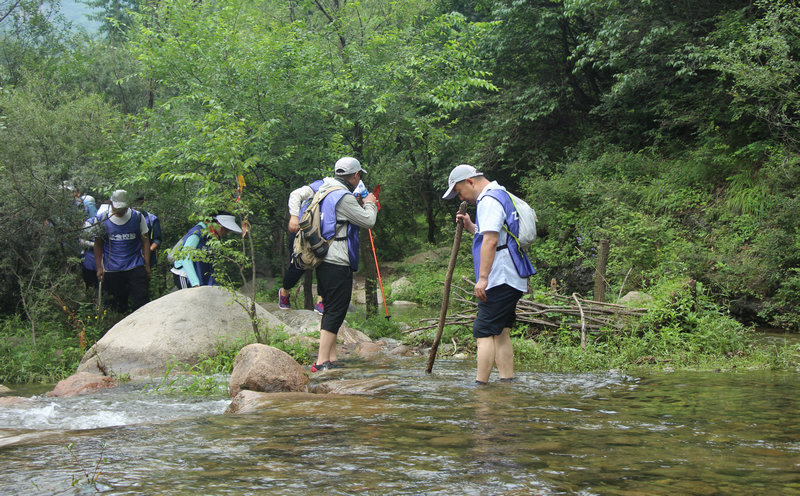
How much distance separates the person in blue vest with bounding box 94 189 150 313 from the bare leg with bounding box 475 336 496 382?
22.1 feet

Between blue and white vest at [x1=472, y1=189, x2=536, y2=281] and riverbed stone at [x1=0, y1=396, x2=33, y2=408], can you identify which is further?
blue and white vest at [x1=472, y1=189, x2=536, y2=281]

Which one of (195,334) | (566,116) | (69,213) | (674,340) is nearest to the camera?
(674,340)

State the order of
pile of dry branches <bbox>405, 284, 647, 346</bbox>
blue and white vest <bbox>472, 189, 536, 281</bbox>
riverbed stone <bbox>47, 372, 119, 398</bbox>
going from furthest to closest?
pile of dry branches <bbox>405, 284, 647, 346</bbox> → riverbed stone <bbox>47, 372, 119, 398</bbox> → blue and white vest <bbox>472, 189, 536, 281</bbox>

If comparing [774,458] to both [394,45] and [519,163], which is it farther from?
[519,163]

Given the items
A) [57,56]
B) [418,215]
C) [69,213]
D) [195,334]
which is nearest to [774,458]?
[195,334]

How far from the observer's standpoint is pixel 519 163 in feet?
67.2

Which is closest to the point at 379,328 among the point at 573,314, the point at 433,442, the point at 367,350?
the point at 367,350

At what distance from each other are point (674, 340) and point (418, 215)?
80.5ft

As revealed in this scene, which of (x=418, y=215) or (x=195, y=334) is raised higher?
(x=418, y=215)

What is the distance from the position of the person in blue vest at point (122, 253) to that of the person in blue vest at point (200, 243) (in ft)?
2.10

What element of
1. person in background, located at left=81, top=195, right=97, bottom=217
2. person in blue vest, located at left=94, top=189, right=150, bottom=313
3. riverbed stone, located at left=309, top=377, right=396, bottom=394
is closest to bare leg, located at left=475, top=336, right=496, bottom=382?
riverbed stone, located at left=309, top=377, right=396, bottom=394

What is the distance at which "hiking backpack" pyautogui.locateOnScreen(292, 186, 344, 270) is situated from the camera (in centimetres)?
697

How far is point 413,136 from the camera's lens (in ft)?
41.5

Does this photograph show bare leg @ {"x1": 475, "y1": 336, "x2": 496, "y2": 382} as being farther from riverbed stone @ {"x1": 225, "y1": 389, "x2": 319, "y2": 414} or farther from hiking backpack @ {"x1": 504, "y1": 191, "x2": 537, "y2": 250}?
riverbed stone @ {"x1": 225, "y1": 389, "x2": 319, "y2": 414}
